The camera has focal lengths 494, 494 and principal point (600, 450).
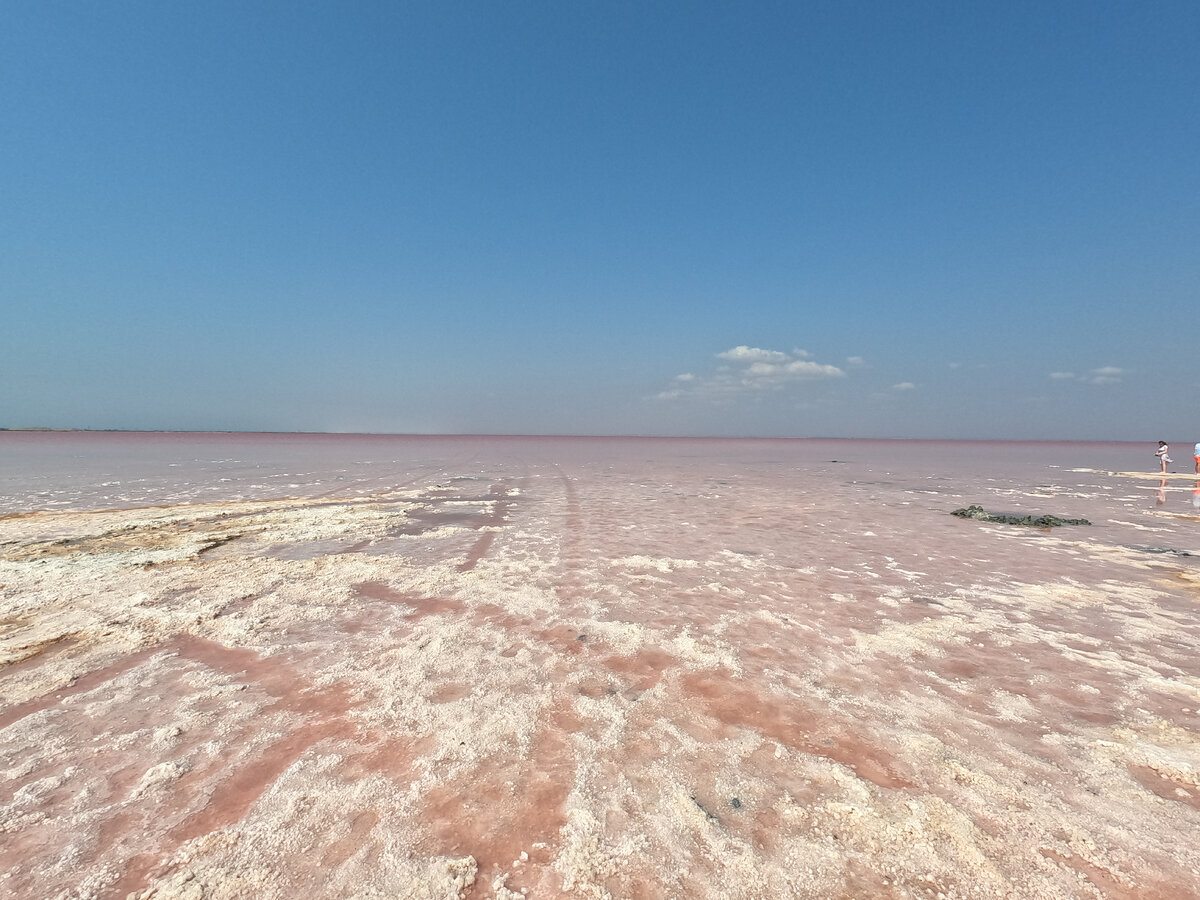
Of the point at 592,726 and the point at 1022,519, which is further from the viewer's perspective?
the point at 1022,519

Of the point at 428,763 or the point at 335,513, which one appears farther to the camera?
the point at 335,513

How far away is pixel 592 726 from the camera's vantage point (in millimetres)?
3188

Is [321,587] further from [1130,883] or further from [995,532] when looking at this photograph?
[995,532]

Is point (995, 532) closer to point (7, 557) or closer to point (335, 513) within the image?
point (335, 513)

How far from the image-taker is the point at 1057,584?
6.23 metres

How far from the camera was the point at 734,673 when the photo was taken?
155 inches

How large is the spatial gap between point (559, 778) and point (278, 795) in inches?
56.6

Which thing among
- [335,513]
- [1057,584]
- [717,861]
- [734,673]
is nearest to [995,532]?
[1057,584]

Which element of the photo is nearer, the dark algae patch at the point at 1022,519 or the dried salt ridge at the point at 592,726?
the dried salt ridge at the point at 592,726

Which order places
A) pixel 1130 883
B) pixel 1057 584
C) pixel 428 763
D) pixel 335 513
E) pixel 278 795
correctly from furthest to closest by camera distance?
1. pixel 335 513
2. pixel 1057 584
3. pixel 428 763
4. pixel 278 795
5. pixel 1130 883

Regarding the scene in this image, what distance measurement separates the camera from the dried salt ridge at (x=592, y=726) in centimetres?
216

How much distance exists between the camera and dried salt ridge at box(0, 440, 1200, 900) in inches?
84.9

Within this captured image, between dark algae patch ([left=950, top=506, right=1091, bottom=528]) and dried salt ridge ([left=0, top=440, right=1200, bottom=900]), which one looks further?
dark algae patch ([left=950, top=506, right=1091, bottom=528])

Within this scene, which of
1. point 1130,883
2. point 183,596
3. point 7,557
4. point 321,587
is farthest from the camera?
point 7,557
